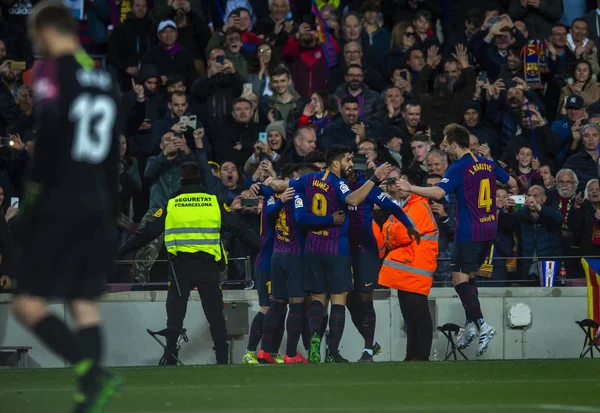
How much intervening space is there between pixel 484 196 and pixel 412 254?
39.1 inches

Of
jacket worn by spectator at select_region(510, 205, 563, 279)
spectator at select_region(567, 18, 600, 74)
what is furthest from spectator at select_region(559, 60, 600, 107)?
jacket worn by spectator at select_region(510, 205, 563, 279)

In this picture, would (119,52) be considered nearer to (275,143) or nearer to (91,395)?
(275,143)

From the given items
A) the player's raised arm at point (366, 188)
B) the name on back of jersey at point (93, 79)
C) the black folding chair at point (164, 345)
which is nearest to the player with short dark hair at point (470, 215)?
the player's raised arm at point (366, 188)

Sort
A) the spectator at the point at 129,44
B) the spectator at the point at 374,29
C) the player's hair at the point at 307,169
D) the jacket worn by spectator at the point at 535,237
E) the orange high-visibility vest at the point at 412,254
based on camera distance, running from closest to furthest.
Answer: the orange high-visibility vest at the point at 412,254 < the player's hair at the point at 307,169 < the jacket worn by spectator at the point at 535,237 < the spectator at the point at 129,44 < the spectator at the point at 374,29

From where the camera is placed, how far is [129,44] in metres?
18.2

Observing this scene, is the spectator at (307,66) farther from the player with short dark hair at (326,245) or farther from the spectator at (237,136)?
the player with short dark hair at (326,245)

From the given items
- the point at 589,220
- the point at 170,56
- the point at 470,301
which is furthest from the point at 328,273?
the point at 170,56

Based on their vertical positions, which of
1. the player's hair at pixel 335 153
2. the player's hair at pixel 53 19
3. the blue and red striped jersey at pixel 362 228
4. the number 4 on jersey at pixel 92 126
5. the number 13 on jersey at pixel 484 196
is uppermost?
the player's hair at pixel 53 19

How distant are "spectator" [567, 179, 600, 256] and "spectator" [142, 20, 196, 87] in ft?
20.0

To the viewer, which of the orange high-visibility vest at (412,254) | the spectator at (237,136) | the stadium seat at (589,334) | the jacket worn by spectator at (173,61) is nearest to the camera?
the orange high-visibility vest at (412,254)

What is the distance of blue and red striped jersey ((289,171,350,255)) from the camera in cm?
1223

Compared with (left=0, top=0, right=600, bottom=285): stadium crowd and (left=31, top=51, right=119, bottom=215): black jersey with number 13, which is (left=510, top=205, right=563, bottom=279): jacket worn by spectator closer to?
(left=0, top=0, right=600, bottom=285): stadium crowd

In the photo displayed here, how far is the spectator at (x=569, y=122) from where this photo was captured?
16.9 metres

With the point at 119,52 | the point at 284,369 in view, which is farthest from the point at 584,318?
the point at 119,52
